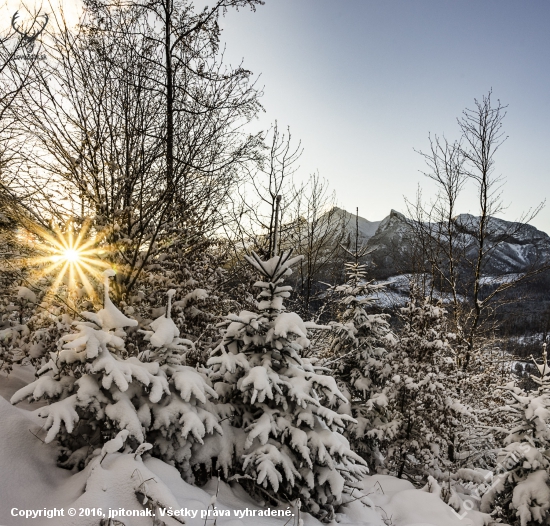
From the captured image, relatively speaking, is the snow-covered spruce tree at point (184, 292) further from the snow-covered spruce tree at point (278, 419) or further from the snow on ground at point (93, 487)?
the snow on ground at point (93, 487)

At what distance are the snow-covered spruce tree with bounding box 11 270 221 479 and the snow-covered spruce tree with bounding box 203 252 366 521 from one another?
15.6 inches

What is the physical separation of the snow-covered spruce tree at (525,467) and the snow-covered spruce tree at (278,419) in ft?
7.67

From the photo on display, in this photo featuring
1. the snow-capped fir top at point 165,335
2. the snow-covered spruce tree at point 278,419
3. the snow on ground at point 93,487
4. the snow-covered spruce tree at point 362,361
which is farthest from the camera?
the snow-covered spruce tree at point 362,361

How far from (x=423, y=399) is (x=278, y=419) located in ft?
16.5

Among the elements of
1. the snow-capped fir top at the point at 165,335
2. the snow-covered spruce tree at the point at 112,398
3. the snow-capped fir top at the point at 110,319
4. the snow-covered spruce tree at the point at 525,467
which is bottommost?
the snow-covered spruce tree at the point at 525,467

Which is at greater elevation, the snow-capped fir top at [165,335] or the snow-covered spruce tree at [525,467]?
the snow-capped fir top at [165,335]

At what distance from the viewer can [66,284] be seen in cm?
605

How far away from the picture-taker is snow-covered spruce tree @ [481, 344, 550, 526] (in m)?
4.42

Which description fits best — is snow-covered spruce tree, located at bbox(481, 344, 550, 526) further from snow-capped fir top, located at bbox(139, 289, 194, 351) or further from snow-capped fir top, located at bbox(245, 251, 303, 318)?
snow-capped fir top, located at bbox(139, 289, 194, 351)

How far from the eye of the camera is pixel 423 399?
7477 millimetres

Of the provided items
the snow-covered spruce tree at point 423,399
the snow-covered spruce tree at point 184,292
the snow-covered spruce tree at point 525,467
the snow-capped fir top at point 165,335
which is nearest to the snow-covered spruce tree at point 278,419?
the snow-capped fir top at point 165,335

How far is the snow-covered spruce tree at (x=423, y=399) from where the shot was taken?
7410 mm

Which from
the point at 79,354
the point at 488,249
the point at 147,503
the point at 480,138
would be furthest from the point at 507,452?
the point at 480,138

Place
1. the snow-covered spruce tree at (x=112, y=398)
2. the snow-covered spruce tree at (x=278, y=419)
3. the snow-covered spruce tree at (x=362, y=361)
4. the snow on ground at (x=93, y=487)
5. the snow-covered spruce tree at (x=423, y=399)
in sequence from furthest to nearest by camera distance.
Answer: the snow-covered spruce tree at (x=362, y=361)
the snow-covered spruce tree at (x=423, y=399)
the snow-covered spruce tree at (x=278, y=419)
the snow-covered spruce tree at (x=112, y=398)
the snow on ground at (x=93, y=487)
